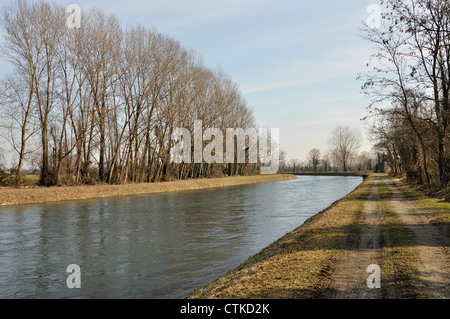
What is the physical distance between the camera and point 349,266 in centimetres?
618

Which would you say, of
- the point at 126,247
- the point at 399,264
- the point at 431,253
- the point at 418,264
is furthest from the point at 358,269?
the point at 126,247

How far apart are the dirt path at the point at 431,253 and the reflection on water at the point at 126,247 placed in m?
4.08

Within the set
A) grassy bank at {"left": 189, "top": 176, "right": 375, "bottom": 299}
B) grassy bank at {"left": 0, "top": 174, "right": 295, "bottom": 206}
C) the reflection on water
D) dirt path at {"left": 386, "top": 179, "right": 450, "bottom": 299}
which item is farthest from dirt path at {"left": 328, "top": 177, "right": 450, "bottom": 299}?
grassy bank at {"left": 0, "top": 174, "right": 295, "bottom": 206}

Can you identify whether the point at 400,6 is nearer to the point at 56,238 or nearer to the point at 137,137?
the point at 56,238

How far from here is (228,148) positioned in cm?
6209

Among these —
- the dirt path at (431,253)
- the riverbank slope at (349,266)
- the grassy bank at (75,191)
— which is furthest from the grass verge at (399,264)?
the grassy bank at (75,191)

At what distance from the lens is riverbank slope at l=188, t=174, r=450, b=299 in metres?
4.98

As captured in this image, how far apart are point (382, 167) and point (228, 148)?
51019mm

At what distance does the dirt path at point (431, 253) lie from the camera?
16.3 feet

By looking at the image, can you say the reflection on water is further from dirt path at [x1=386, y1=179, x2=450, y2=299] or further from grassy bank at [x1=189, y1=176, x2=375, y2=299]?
dirt path at [x1=386, y1=179, x2=450, y2=299]

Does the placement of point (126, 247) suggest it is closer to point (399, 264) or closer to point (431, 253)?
point (399, 264)

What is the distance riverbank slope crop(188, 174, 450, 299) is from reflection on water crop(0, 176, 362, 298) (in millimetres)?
1423

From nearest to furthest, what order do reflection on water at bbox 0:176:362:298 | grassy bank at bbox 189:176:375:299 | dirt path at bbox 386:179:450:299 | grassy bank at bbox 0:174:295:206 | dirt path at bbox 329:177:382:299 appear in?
dirt path at bbox 329:177:382:299 < dirt path at bbox 386:179:450:299 < grassy bank at bbox 189:176:375:299 < reflection on water at bbox 0:176:362:298 < grassy bank at bbox 0:174:295:206
